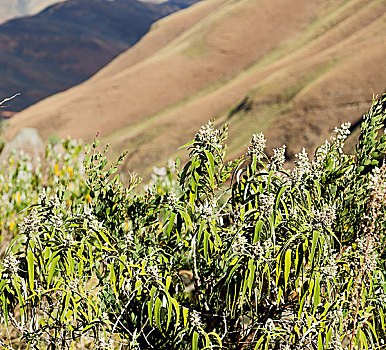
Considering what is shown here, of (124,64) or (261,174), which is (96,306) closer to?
(261,174)

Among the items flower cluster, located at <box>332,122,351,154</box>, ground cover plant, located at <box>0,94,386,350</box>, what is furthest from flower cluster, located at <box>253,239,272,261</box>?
flower cluster, located at <box>332,122,351,154</box>

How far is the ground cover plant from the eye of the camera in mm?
2977

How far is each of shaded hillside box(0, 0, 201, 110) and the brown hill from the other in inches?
790

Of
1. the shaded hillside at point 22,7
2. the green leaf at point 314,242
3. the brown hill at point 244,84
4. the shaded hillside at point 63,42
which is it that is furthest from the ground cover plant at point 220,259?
the shaded hillside at point 22,7

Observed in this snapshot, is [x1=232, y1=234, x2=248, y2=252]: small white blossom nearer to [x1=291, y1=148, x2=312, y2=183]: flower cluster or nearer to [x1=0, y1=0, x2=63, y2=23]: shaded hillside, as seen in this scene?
[x1=291, y1=148, x2=312, y2=183]: flower cluster

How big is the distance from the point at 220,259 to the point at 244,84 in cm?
3185

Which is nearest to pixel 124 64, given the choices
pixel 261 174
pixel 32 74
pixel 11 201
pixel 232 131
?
pixel 32 74

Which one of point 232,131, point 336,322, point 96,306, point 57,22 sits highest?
point 57,22

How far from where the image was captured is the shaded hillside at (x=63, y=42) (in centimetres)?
7056

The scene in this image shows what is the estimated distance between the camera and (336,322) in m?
3.17

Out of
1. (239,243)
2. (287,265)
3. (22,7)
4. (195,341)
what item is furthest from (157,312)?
(22,7)

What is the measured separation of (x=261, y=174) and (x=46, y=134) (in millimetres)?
35299

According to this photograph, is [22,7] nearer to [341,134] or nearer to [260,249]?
[341,134]

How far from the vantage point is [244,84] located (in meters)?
34.4
